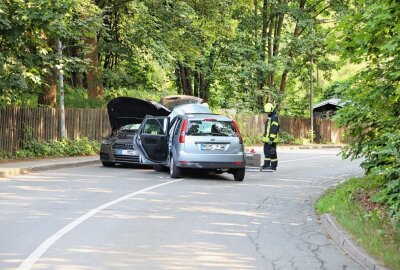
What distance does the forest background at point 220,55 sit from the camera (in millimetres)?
10680

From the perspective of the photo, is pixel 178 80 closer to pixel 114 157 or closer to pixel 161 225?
pixel 114 157

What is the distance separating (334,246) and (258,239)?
1042mm

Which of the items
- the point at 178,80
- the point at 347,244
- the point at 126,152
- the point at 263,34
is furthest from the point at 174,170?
the point at 263,34

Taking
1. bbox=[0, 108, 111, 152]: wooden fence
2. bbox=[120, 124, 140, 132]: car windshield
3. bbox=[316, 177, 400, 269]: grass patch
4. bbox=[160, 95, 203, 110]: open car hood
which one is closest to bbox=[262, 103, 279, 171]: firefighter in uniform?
bbox=[120, 124, 140, 132]: car windshield

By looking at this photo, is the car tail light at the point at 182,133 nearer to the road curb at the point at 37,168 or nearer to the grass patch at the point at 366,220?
the grass patch at the point at 366,220

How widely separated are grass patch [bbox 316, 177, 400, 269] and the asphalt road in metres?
0.34

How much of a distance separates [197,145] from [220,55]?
2868 cm

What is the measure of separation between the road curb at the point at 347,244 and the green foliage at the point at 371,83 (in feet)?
3.55

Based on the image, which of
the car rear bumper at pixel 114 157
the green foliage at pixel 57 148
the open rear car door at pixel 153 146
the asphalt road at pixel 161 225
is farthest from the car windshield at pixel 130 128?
the asphalt road at pixel 161 225

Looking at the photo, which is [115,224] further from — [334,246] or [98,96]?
[98,96]

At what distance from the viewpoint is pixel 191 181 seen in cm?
1527

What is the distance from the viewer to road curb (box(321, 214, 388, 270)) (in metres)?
6.65

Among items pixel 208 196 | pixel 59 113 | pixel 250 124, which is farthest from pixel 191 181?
pixel 250 124

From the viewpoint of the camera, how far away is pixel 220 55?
43.1 metres
